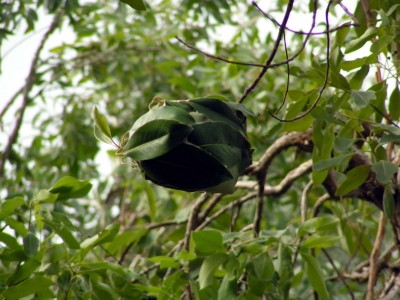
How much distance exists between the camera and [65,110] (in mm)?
2783

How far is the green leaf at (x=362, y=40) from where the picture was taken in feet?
3.33

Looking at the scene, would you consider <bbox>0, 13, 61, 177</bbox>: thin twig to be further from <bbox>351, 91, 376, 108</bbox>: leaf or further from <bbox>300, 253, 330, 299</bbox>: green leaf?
<bbox>351, 91, 376, 108</bbox>: leaf

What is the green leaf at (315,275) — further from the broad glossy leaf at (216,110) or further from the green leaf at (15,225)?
the green leaf at (15,225)

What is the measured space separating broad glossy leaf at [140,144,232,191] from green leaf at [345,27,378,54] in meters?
0.44

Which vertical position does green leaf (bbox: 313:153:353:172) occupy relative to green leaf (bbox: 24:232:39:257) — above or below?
above

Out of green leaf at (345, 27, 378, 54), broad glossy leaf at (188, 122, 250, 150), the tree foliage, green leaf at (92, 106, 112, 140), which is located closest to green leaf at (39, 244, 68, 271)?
the tree foliage

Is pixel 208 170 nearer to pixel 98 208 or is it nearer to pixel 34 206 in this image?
pixel 34 206

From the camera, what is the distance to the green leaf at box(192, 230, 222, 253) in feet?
3.50

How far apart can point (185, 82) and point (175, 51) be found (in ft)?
1.32

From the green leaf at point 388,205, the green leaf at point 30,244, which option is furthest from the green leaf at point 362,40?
the green leaf at point 30,244

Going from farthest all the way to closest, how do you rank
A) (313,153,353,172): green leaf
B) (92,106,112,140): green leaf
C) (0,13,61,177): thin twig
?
(0,13,61,177): thin twig, (313,153,353,172): green leaf, (92,106,112,140): green leaf

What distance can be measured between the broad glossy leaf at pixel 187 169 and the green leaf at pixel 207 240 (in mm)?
316

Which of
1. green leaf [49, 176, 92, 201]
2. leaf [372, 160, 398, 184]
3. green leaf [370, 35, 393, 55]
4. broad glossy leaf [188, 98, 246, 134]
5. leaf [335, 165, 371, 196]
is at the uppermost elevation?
green leaf [370, 35, 393, 55]

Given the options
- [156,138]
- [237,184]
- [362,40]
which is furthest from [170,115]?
[237,184]
